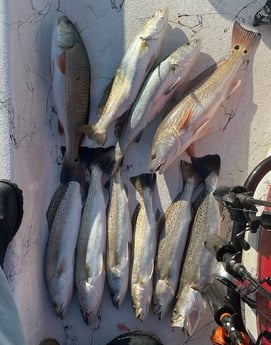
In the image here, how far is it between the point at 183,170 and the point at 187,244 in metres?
0.31

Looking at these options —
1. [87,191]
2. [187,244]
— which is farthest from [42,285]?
[187,244]

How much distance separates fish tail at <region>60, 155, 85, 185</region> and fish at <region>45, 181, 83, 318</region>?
0.12 feet

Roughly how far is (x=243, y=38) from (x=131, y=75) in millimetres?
484

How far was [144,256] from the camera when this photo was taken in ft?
8.44

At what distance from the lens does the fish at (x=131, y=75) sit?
259 cm

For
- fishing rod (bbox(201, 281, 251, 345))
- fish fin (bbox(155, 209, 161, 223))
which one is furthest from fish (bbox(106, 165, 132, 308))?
fishing rod (bbox(201, 281, 251, 345))

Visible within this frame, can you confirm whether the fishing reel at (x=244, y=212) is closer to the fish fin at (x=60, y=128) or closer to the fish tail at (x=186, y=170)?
the fish tail at (x=186, y=170)

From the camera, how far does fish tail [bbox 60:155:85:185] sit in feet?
8.77

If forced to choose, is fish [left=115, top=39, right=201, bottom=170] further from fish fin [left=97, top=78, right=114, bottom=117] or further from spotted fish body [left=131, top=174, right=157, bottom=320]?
spotted fish body [left=131, top=174, right=157, bottom=320]

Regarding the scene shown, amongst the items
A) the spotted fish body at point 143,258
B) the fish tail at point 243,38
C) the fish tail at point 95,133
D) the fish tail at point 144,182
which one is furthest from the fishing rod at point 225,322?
the fish tail at point 243,38

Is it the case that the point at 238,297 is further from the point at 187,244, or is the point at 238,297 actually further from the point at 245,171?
the point at 245,171

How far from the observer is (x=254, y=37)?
2.57m

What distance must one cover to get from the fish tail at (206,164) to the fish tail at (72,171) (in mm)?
476

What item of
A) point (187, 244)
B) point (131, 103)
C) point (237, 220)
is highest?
point (131, 103)
